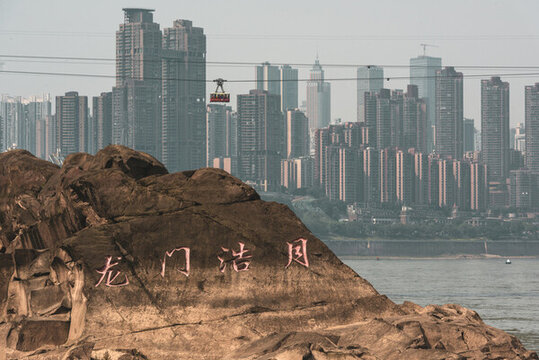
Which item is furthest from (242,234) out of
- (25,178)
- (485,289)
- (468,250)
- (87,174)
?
(468,250)

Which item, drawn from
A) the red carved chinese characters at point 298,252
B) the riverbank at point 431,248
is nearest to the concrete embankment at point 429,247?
the riverbank at point 431,248

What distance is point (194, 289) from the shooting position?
61.9 ft

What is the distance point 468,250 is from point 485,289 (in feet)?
340

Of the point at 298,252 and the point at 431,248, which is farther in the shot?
the point at 431,248

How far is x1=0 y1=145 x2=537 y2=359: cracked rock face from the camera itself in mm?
18047

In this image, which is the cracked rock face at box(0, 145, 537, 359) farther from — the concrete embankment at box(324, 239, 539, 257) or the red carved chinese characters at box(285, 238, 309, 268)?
the concrete embankment at box(324, 239, 539, 257)

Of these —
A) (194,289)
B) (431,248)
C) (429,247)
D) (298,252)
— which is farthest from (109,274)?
(431,248)

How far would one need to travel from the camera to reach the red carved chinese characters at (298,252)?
757 inches

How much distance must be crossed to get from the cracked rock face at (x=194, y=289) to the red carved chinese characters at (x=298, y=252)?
0.06 ft

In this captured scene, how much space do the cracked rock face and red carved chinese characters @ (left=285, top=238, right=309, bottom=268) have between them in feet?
0.06

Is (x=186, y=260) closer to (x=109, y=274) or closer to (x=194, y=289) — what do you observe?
(x=194, y=289)

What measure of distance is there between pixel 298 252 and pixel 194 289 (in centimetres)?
200

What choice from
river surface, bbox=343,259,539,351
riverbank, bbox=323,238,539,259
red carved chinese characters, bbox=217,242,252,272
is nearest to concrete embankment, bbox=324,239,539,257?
riverbank, bbox=323,238,539,259

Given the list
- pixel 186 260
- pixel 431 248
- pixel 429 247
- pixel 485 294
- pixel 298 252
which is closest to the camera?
pixel 186 260
